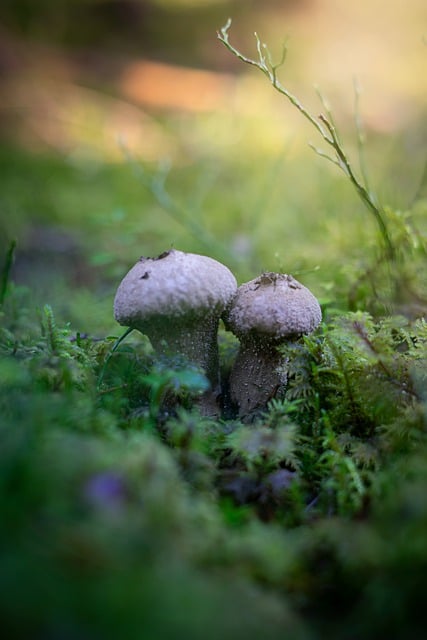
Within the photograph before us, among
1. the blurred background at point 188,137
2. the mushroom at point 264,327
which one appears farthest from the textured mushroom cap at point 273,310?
the blurred background at point 188,137

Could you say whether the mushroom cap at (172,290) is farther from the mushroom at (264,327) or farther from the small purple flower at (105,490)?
the small purple flower at (105,490)

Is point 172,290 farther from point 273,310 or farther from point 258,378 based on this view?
point 258,378

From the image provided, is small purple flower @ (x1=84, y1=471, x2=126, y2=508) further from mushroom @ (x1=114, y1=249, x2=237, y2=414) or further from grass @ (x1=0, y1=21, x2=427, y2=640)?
mushroom @ (x1=114, y1=249, x2=237, y2=414)

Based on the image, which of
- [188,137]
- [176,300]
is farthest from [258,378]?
[188,137]

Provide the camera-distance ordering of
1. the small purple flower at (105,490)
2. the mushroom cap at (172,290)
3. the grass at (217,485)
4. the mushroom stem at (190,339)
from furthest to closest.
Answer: the mushroom stem at (190,339) < the mushroom cap at (172,290) < the small purple flower at (105,490) < the grass at (217,485)

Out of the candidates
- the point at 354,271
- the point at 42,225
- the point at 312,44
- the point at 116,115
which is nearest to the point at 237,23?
the point at 312,44

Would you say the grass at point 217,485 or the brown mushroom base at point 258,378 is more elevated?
the brown mushroom base at point 258,378
